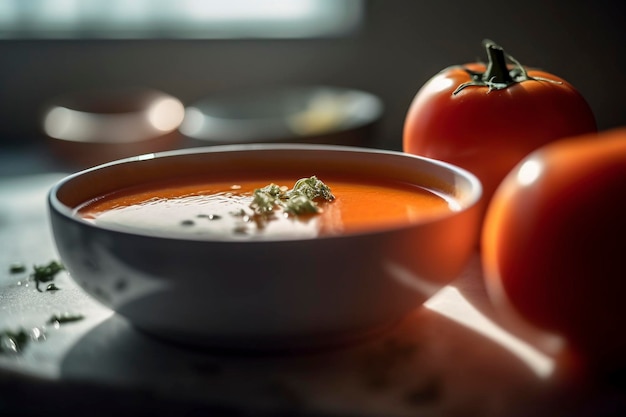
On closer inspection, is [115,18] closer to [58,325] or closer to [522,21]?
[522,21]

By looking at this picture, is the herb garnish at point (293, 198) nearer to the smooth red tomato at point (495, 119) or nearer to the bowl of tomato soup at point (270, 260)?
the bowl of tomato soup at point (270, 260)

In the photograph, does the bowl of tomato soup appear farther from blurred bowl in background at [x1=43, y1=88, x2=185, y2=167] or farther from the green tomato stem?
blurred bowl in background at [x1=43, y1=88, x2=185, y2=167]

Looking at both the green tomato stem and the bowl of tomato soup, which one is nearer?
the bowl of tomato soup

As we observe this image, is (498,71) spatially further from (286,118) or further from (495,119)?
(286,118)

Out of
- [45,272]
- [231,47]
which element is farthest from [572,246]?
[231,47]

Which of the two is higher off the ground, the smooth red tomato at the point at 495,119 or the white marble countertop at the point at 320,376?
the smooth red tomato at the point at 495,119

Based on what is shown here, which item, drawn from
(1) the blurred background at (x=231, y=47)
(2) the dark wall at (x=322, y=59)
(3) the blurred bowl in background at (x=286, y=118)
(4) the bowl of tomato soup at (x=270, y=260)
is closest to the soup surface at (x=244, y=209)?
(4) the bowl of tomato soup at (x=270, y=260)

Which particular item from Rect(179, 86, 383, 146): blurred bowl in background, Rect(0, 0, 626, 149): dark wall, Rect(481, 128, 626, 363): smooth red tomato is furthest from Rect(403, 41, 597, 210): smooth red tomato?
Rect(0, 0, 626, 149): dark wall

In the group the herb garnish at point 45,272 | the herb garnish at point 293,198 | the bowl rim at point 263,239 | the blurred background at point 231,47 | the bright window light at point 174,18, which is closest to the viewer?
the bowl rim at point 263,239
